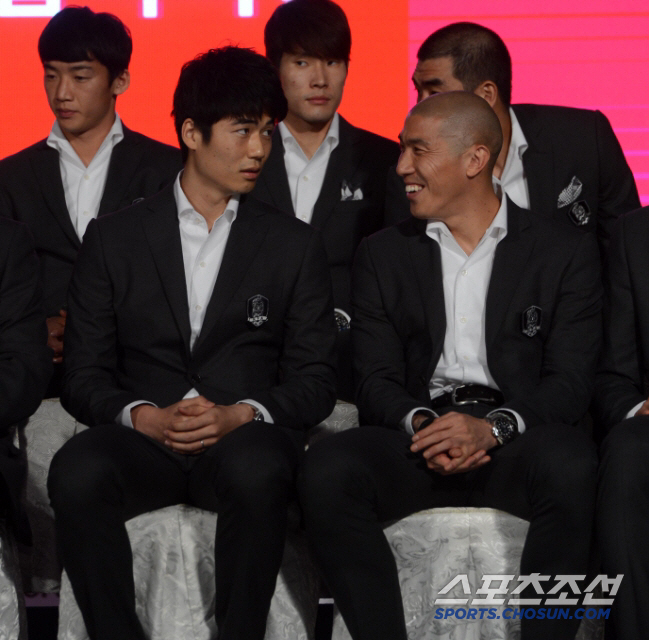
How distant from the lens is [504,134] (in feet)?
11.2

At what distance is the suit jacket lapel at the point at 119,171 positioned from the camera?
3.42 m

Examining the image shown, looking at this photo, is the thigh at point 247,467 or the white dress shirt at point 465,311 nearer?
the thigh at point 247,467

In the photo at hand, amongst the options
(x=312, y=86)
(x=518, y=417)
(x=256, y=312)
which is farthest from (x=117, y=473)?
(x=312, y=86)

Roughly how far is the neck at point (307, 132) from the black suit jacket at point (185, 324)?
35.0 inches

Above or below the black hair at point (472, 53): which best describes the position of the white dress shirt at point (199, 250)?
below

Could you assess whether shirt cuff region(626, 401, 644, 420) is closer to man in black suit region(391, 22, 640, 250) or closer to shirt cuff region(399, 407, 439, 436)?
shirt cuff region(399, 407, 439, 436)

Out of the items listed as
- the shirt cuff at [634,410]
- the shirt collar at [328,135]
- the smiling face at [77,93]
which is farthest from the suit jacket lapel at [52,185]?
the shirt cuff at [634,410]

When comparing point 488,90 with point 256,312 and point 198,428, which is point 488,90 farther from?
point 198,428

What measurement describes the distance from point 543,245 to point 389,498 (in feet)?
2.63

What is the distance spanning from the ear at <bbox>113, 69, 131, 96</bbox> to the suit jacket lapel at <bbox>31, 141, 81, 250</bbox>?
11.7 inches

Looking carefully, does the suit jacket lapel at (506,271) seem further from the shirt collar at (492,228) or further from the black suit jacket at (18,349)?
the black suit jacket at (18,349)

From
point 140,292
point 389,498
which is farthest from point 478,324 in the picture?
point 140,292

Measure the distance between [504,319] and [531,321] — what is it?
67 mm

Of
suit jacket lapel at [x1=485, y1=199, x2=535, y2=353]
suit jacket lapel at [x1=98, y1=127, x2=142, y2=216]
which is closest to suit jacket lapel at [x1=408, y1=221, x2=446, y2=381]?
suit jacket lapel at [x1=485, y1=199, x2=535, y2=353]
